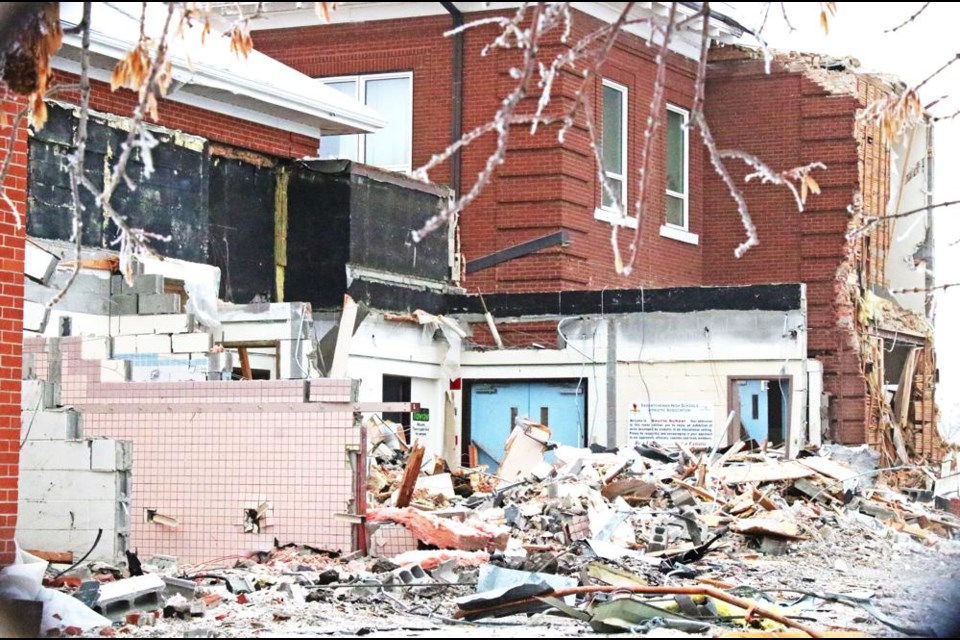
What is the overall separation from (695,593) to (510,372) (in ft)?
45.3

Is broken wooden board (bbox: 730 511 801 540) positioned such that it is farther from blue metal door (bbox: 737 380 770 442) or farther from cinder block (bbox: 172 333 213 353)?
blue metal door (bbox: 737 380 770 442)

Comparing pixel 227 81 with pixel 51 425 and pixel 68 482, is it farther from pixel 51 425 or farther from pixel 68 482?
pixel 68 482

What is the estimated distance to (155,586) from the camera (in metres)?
10.6

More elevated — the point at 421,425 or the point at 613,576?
the point at 421,425

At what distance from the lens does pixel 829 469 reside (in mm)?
19547

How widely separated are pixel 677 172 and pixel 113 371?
1672cm

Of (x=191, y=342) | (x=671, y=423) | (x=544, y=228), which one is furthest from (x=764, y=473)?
(x=191, y=342)

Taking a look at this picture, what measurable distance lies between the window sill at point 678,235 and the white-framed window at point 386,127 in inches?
204

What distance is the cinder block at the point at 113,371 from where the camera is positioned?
1404 centimetres

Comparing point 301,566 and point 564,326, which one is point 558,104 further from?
point 301,566

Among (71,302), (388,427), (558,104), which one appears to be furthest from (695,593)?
(558,104)

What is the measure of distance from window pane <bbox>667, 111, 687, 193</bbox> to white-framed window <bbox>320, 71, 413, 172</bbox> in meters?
5.34

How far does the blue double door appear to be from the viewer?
23938 millimetres

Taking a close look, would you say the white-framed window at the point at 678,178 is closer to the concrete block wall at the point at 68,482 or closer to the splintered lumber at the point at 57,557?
the concrete block wall at the point at 68,482
